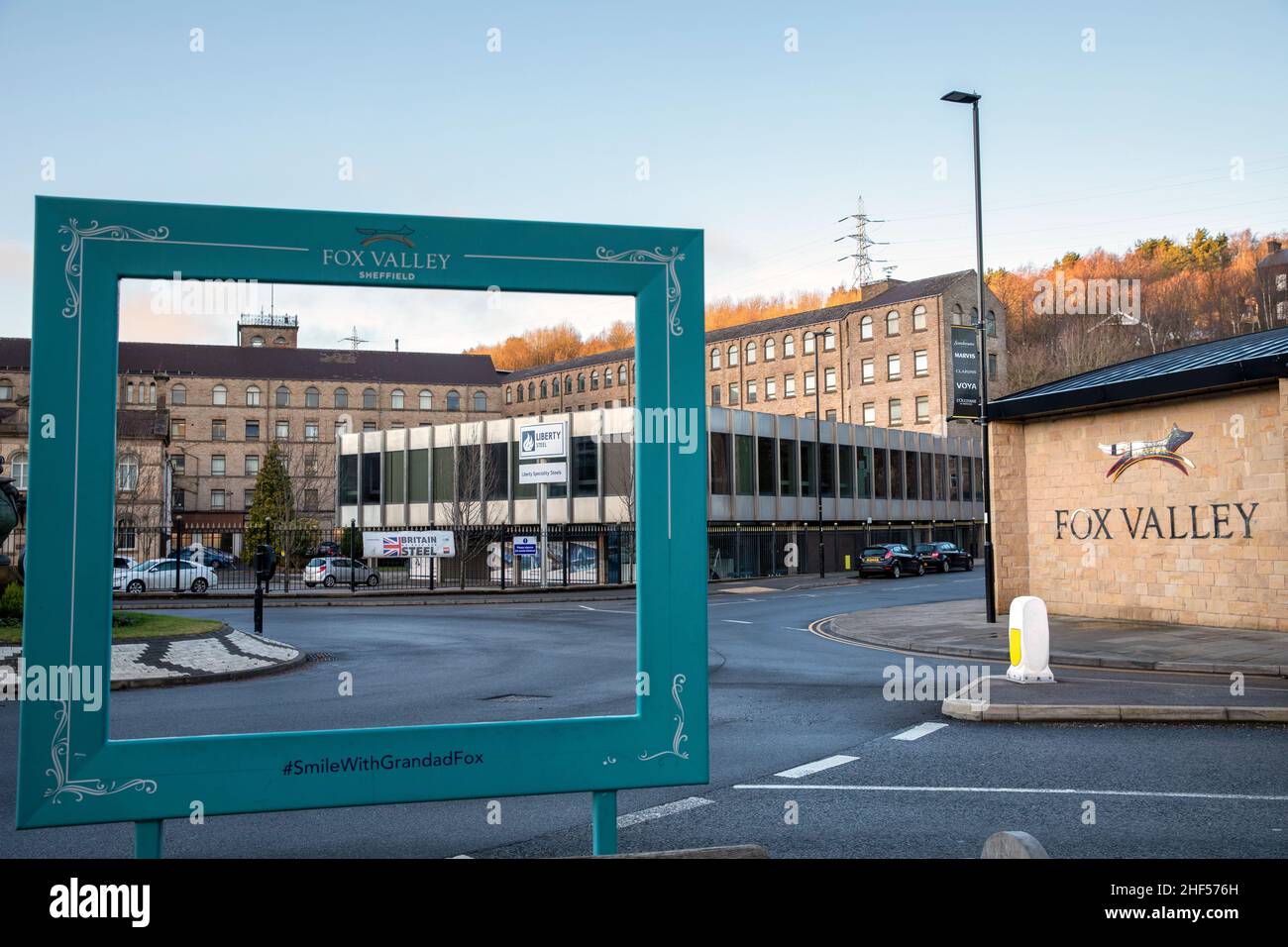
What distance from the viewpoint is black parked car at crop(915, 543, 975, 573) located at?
46656 millimetres

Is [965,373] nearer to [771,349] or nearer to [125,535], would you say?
[125,535]

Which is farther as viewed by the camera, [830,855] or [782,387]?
[782,387]

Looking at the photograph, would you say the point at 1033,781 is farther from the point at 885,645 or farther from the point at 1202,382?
the point at 1202,382

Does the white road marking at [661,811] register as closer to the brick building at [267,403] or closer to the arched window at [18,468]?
the arched window at [18,468]

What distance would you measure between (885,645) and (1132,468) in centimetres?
637

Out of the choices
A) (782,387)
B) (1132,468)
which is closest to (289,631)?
(1132,468)

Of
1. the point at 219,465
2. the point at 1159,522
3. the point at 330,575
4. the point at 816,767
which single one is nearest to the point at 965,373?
the point at 1159,522

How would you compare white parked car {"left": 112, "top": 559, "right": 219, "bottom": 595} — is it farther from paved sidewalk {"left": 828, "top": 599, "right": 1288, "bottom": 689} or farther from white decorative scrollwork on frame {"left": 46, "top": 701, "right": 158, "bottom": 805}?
white decorative scrollwork on frame {"left": 46, "top": 701, "right": 158, "bottom": 805}


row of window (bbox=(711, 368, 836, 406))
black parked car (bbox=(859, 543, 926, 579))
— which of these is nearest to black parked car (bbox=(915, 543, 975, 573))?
black parked car (bbox=(859, 543, 926, 579))

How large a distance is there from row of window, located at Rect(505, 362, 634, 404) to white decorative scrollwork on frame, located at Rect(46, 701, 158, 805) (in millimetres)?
76044

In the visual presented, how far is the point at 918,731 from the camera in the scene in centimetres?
931

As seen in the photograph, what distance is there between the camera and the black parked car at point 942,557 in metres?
46.7

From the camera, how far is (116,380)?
375 centimetres
